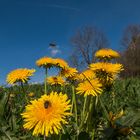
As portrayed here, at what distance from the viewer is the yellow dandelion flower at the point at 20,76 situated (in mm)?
2521

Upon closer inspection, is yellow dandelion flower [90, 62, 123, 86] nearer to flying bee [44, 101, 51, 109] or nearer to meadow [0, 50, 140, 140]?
meadow [0, 50, 140, 140]

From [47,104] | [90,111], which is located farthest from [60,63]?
[47,104]

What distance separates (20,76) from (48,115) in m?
0.91

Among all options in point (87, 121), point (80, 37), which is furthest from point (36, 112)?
point (80, 37)

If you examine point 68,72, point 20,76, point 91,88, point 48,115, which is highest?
point 68,72

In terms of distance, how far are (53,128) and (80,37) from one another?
54.1 metres

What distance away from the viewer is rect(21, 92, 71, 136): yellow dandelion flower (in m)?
1.58

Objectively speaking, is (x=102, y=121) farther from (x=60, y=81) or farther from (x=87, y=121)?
(x=87, y=121)

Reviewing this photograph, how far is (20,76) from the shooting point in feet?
8.30

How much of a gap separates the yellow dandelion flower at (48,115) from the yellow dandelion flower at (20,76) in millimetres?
734

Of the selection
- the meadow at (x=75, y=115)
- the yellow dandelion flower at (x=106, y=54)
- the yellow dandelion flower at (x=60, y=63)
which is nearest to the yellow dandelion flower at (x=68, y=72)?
the meadow at (x=75, y=115)

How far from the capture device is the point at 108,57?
2.81 meters

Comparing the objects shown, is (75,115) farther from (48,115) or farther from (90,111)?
(48,115)

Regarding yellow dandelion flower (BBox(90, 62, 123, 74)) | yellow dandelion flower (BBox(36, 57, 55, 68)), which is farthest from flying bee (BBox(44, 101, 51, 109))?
yellow dandelion flower (BBox(36, 57, 55, 68))
